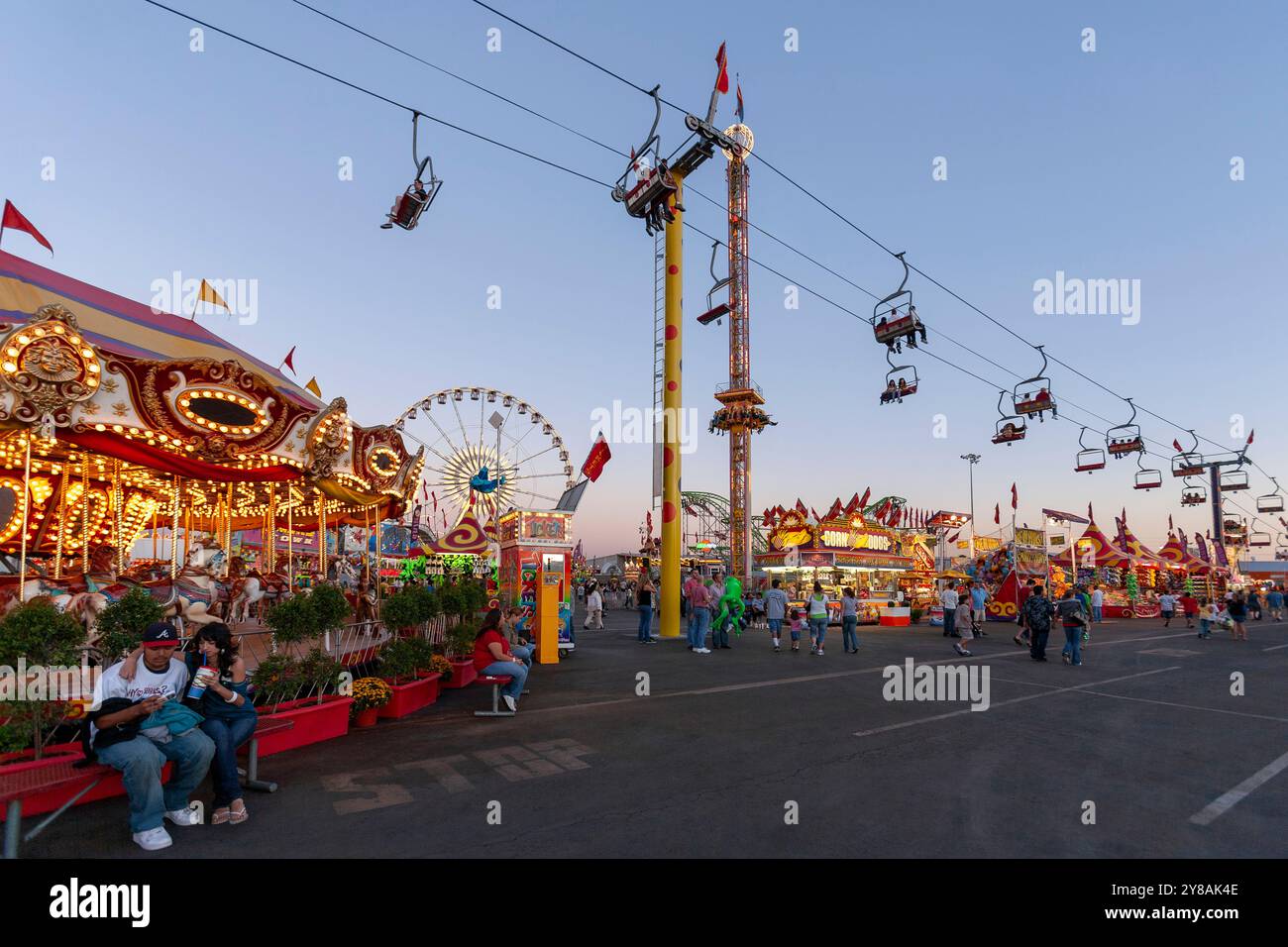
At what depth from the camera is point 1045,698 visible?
30.8 feet

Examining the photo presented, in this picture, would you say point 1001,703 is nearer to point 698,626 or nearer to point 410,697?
point 698,626

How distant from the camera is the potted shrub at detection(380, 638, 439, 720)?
7.98 m

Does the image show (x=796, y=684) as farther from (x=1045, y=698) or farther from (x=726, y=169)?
(x=726, y=169)

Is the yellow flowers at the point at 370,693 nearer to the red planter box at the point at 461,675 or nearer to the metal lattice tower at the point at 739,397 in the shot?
the red planter box at the point at 461,675

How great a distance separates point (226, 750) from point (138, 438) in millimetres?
7812

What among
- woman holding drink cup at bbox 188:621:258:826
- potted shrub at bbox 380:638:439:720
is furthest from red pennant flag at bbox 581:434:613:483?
woman holding drink cup at bbox 188:621:258:826

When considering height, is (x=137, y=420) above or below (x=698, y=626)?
above

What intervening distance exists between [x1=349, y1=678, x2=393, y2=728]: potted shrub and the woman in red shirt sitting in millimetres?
1181

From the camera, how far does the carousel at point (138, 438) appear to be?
8.08 metres

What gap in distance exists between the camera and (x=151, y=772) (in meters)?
4.15

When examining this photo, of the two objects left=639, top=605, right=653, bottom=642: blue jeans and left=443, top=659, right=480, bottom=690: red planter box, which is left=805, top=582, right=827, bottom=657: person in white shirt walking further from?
left=443, top=659, right=480, bottom=690: red planter box

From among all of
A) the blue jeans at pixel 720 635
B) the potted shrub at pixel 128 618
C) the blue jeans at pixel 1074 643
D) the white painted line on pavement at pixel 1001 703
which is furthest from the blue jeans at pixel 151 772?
the blue jeans at pixel 1074 643

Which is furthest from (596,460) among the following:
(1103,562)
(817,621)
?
(1103,562)
